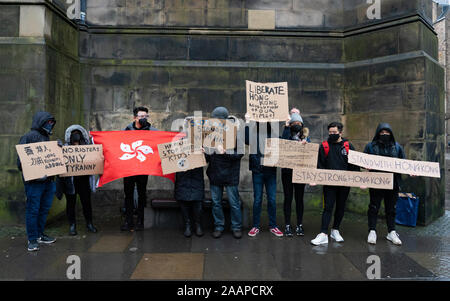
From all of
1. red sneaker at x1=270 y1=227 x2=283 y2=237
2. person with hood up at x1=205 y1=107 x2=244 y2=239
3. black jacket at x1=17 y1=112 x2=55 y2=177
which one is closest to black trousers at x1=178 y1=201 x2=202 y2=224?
person with hood up at x1=205 y1=107 x2=244 y2=239

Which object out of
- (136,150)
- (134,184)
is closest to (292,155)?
(136,150)

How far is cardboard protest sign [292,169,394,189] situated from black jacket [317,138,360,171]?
0.13 m

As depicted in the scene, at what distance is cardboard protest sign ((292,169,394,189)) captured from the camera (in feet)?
16.3

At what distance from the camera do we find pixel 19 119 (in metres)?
5.93

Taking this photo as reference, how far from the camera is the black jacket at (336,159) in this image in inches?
200

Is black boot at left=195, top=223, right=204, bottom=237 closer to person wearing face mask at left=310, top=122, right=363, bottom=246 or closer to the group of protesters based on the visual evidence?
A: the group of protesters

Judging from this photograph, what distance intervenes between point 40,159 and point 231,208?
297 centimetres

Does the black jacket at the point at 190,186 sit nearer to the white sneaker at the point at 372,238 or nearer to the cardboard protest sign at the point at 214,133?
the cardboard protest sign at the point at 214,133

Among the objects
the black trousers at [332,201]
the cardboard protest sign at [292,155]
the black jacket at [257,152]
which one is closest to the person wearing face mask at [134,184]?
the black jacket at [257,152]

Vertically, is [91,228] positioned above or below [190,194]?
below

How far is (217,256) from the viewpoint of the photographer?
4340 mm

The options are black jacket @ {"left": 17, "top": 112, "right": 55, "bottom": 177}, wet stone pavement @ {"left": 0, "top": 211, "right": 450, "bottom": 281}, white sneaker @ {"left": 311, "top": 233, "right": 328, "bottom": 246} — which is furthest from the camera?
white sneaker @ {"left": 311, "top": 233, "right": 328, "bottom": 246}

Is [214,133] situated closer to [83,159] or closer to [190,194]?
[190,194]

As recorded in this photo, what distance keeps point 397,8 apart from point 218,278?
6528 millimetres
